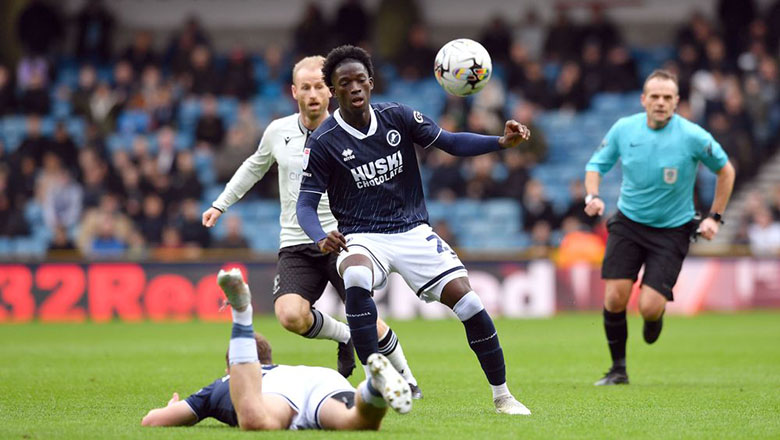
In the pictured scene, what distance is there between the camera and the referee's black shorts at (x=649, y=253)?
10.1 meters

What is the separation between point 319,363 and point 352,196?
459 cm

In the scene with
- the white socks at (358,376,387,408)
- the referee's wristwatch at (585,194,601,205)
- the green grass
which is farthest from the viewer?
the referee's wristwatch at (585,194,601,205)

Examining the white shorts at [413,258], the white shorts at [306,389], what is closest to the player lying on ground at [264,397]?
the white shorts at [306,389]

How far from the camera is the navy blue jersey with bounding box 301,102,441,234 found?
25.7 ft

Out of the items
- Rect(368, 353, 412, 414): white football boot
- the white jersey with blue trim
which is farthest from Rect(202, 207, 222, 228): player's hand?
Rect(368, 353, 412, 414): white football boot

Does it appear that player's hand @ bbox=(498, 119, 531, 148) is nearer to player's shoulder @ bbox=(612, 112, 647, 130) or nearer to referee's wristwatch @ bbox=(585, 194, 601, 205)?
referee's wristwatch @ bbox=(585, 194, 601, 205)

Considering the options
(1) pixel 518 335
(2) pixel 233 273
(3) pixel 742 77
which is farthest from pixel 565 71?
(2) pixel 233 273

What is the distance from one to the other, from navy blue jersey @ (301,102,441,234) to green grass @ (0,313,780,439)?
1.37 m

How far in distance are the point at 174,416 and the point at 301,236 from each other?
260 cm

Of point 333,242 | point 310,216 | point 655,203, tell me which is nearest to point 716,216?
point 655,203

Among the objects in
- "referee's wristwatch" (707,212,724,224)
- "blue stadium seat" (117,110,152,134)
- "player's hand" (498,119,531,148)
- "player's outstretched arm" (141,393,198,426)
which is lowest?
"player's outstretched arm" (141,393,198,426)

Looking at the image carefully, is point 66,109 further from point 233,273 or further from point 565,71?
point 233,273

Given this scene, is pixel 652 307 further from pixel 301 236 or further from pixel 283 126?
pixel 283 126

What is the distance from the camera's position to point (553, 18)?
91.7 ft
